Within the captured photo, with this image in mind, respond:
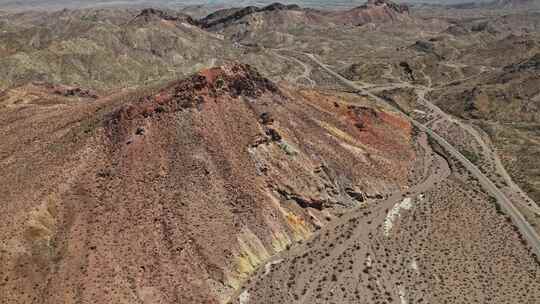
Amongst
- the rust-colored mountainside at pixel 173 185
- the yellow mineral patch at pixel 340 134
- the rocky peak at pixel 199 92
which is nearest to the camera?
the rust-colored mountainside at pixel 173 185

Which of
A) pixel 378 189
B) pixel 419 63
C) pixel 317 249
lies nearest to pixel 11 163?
pixel 317 249

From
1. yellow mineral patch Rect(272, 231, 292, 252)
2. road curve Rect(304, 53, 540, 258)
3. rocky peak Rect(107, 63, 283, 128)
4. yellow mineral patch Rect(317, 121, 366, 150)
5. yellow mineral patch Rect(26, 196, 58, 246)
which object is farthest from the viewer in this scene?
yellow mineral patch Rect(317, 121, 366, 150)

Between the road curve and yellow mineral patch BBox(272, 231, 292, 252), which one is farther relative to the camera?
the road curve

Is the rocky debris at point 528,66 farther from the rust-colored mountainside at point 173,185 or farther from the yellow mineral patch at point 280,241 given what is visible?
the yellow mineral patch at point 280,241

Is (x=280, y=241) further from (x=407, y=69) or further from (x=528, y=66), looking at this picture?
(x=407, y=69)

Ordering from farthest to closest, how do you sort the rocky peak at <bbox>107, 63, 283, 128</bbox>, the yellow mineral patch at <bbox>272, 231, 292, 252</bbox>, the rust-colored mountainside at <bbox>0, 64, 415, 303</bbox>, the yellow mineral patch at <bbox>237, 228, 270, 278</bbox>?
the rocky peak at <bbox>107, 63, 283, 128</bbox>, the yellow mineral patch at <bbox>272, 231, 292, 252</bbox>, the yellow mineral patch at <bbox>237, 228, 270, 278</bbox>, the rust-colored mountainside at <bbox>0, 64, 415, 303</bbox>

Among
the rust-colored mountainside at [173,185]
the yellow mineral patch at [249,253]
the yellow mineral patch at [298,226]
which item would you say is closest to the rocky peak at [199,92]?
the rust-colored mountainside at [173,185]

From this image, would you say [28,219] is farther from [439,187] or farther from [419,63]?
[419,63]

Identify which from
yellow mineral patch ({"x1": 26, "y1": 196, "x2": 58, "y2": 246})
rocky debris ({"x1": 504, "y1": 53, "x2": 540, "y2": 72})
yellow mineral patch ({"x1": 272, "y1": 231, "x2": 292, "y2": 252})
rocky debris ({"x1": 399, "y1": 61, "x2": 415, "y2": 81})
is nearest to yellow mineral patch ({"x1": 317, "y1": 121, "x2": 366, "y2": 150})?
yellow mineral patch ({"x1": 272, "y1": 231, "x2": 292, "y2": 252})

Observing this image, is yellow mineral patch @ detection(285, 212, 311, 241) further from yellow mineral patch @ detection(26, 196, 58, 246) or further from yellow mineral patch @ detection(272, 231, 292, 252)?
yellow mineral patch @ detection(26, 196, 58, 246)
